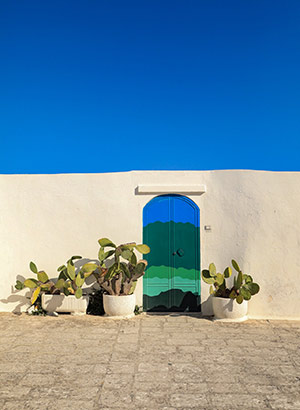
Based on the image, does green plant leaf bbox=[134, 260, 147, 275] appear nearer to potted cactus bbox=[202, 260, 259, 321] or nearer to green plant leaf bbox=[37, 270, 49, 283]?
potted cactus bbox=[202, 260, 259, 321]

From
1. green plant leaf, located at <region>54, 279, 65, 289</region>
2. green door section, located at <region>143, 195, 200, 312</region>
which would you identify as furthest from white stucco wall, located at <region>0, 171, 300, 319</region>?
green plant leaf, located at <region>54, 279, 65, 289</region>

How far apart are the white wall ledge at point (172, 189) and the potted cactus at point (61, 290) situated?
172 centimetres

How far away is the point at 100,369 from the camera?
3.77 metres

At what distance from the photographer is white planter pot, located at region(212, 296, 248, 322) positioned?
588 centimetres

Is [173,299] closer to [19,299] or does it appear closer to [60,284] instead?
[60,284]

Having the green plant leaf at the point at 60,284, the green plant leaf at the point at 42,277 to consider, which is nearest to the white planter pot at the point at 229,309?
the green plant leaf at the point at 60,284

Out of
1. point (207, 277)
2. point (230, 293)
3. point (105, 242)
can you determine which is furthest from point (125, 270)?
point (230, 293)

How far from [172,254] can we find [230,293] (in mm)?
1270

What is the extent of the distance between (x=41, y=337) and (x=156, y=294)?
2295mm

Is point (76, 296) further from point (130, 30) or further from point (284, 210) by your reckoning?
point (130, 30)

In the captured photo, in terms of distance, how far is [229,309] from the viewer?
19.3 ft

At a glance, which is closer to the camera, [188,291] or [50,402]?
[50,402]

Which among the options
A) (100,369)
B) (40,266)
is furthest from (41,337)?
(40,266)

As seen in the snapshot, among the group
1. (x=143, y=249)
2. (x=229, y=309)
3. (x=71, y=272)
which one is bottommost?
(x=229, y=309)
